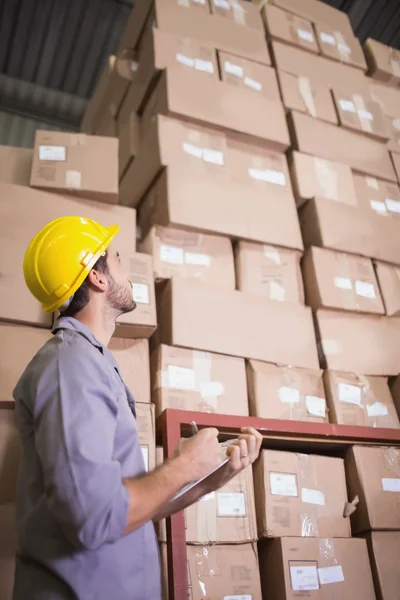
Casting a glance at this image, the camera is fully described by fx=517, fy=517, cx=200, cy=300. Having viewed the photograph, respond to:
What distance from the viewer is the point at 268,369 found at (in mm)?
1878

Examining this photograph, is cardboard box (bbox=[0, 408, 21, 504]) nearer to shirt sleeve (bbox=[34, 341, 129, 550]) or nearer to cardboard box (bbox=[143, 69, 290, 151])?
shirt sleeve (bbox=[34, 341, 129, 550])

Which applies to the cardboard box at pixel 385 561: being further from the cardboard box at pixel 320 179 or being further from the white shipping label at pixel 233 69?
the white shipping label at pixel 233 69

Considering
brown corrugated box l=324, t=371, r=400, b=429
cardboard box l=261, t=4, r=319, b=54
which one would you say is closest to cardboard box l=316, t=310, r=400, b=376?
brown corrugated box l=324, t=371, r=400, b=429

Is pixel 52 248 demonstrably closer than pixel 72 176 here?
Yes

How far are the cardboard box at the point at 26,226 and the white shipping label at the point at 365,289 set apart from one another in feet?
3.19

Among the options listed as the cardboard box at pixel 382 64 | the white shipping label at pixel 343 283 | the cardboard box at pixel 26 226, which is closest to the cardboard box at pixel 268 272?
the white shipping label at pixel 343 283

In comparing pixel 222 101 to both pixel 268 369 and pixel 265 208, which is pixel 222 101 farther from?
pixel 268 369

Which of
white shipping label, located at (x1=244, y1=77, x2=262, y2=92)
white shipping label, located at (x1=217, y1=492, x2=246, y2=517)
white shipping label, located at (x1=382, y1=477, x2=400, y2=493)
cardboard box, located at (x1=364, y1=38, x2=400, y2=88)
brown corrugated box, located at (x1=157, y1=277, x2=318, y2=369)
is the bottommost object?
white shipping label, located at (x1=382, y1=477, x2=400, y2=493)

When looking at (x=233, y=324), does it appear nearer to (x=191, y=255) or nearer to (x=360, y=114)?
(x=191, y=255)

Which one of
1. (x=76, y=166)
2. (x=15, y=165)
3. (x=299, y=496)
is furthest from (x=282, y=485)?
(x=15, y=165)

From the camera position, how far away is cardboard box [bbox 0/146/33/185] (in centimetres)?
194

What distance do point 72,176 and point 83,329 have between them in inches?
36.7

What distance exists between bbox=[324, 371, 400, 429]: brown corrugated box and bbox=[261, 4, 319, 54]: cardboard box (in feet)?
6.00

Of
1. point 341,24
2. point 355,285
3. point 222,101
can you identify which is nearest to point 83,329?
point 355,285
